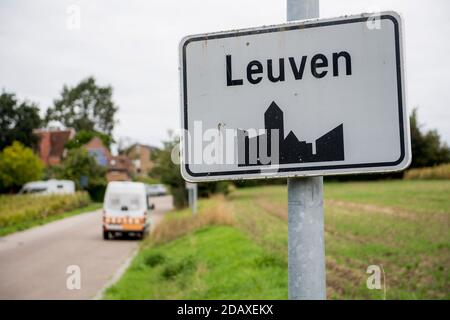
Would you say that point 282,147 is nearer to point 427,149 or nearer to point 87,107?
point 427,149

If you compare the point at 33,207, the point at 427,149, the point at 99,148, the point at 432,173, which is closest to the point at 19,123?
the point at 33,207

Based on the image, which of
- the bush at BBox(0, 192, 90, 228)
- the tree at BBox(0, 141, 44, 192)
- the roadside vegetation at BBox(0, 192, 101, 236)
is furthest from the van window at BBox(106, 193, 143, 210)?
the tree at BBox(0, 141, 44, 192)

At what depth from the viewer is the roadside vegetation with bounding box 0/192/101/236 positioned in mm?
23297

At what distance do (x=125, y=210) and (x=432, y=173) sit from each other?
30.2 metres

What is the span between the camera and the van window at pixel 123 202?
19562mm

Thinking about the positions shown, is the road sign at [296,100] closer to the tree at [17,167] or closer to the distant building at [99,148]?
the tree at [17,167]

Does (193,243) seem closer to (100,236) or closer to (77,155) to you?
(100,236)

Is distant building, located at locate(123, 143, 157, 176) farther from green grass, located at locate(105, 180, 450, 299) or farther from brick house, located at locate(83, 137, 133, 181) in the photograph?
green grass, located at locate(105, 180, 450, 299)

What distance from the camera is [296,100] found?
5.16 feet

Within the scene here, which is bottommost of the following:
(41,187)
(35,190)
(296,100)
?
(35,190)

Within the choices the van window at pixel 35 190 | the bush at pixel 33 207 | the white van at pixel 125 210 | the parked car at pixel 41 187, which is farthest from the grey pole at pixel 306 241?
the van window at pixel 35 190

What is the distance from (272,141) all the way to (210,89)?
28 cm

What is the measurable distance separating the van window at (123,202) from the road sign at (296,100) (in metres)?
18.5

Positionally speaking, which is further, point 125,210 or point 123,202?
point 123,202
